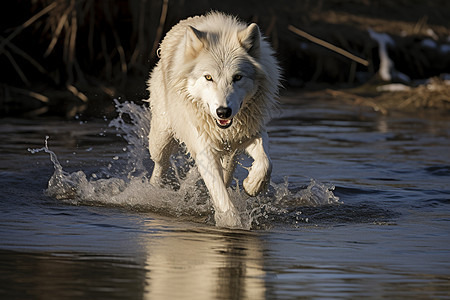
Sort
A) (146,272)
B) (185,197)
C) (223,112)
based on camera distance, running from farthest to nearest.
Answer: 1. (185,197)
2. (223,112)
3. (146,272)

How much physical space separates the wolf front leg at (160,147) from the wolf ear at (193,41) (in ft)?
3.89

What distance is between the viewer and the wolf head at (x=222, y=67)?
19.2 ft

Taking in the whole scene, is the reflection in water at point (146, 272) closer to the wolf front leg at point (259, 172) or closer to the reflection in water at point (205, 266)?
the reflection in water at point (205, 266)

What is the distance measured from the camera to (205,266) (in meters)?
4.56

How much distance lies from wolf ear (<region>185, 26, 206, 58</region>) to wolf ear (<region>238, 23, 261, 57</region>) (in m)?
0.27

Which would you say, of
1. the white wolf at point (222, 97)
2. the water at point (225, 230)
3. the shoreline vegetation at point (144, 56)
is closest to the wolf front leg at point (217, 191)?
the white wolf at point (222, 97)

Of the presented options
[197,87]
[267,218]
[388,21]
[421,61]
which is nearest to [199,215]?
[267,218]

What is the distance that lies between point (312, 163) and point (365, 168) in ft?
1.86

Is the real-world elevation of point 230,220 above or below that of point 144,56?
below

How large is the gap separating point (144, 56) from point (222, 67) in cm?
887

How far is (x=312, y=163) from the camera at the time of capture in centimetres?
899

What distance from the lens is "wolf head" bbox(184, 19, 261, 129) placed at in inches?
230

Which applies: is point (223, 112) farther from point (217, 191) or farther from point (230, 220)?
point (230, 220)

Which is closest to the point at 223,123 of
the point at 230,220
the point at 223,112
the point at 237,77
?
the point at 223,112
